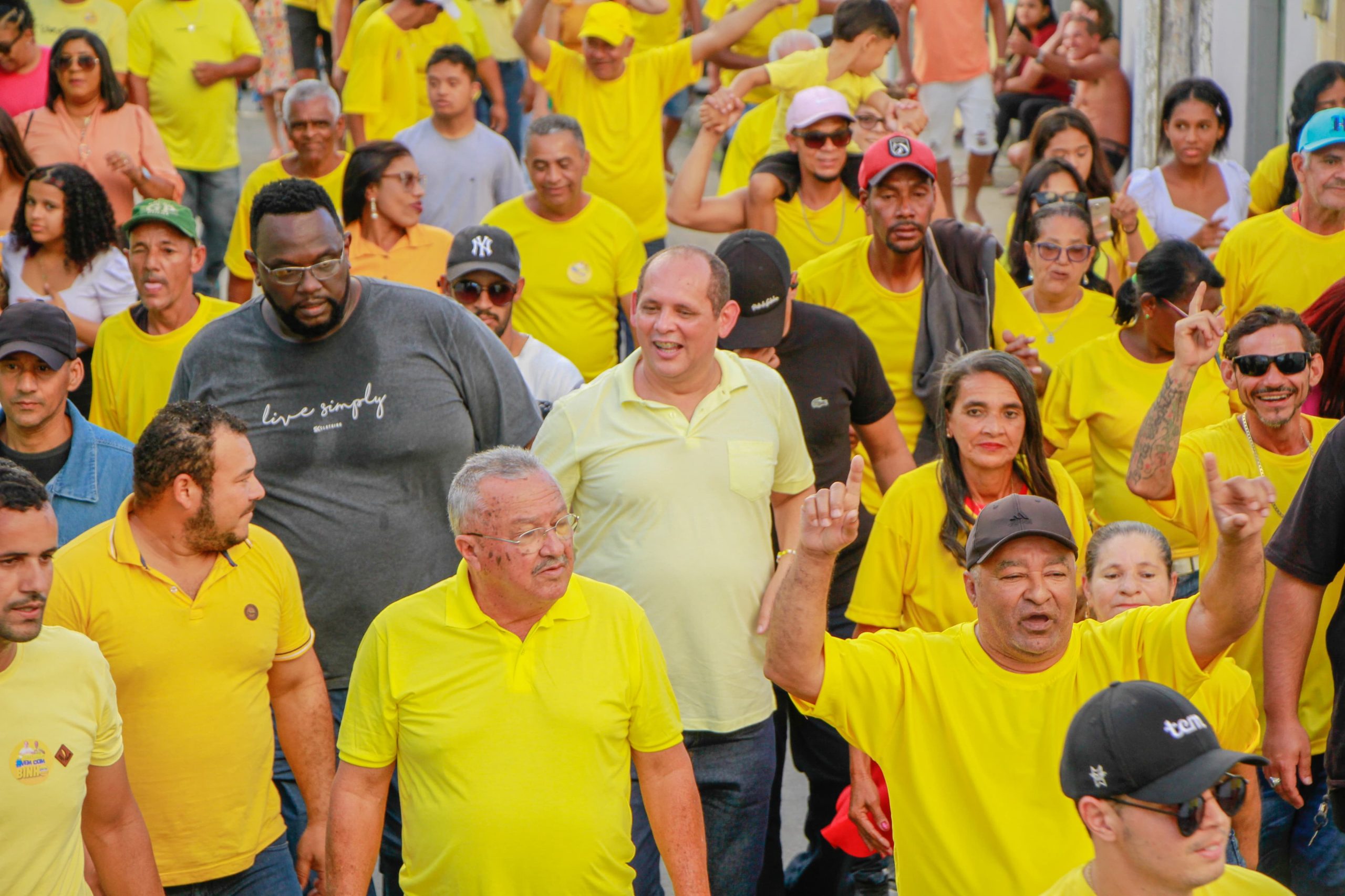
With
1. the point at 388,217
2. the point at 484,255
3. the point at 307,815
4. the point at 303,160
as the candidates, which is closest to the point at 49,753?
the point at 307,815

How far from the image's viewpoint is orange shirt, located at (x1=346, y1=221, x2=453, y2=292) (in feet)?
24.5

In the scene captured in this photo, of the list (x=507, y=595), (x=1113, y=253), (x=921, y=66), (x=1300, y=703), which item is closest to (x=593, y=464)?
(x=507, y=595)

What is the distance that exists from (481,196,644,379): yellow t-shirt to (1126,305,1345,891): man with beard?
3.07m

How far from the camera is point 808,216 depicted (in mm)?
7473

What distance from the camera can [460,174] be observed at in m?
8.93

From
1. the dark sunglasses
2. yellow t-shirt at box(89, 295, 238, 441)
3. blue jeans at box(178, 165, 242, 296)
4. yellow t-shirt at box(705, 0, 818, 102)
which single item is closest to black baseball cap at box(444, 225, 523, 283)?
yellow t-shirt at box(89, 295, 238, 441)

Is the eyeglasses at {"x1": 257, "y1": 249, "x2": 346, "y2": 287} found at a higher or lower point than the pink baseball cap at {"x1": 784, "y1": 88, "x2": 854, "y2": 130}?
lower

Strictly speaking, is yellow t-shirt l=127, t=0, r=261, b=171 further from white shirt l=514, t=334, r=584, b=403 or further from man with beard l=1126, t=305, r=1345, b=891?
man with beard l=1126, t=305, r=1345, b=891

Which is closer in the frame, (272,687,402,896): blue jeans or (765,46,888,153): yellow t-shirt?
(272,687,402,896): blue jeans

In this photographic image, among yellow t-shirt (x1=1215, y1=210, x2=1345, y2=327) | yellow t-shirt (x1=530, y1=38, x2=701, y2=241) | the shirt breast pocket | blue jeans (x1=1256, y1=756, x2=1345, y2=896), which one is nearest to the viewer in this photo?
blue jeans (x1=1256, y1=756, x2=1345, y2=896)

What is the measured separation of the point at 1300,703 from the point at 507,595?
7.66ft

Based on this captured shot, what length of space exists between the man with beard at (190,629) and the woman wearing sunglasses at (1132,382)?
9.34 feet

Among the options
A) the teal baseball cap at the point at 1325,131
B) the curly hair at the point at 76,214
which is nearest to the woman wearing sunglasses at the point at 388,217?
the curly hair at the point at 76,214

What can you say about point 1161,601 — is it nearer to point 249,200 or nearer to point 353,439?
point 353,439
